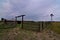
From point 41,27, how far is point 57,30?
151 cm

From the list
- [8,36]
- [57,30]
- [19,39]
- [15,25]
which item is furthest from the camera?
[15,25]

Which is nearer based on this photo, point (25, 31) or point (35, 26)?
point (25, 31)

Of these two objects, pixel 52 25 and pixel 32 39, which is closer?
pixel 32 39

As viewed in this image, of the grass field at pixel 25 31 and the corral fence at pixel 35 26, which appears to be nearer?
the grass field at pixel 25 31

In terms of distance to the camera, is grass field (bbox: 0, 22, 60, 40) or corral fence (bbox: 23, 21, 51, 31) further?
corral fence (bbox: 23, 21, 51, 31)

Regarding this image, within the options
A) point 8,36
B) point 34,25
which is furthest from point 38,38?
point 34,25

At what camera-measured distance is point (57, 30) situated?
46.8 ft

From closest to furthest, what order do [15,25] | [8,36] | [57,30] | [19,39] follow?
[19,39] → [8,36] → [57,30] → [15,25]

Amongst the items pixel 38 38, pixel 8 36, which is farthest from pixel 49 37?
pixel 8 36

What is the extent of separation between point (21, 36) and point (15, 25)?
445cm

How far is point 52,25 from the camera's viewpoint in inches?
620

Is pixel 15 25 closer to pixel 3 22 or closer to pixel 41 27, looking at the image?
pixel 3 22

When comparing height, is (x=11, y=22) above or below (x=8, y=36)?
above

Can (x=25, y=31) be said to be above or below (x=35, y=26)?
below
